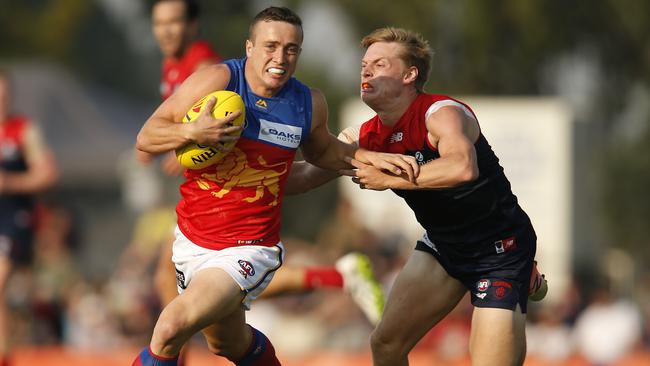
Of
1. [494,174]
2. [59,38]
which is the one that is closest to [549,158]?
[494,174]

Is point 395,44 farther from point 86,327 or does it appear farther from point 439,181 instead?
point 86,327

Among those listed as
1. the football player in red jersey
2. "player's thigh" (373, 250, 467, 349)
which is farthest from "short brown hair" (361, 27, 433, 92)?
"player's thigh" (373, 250, 467, 349)

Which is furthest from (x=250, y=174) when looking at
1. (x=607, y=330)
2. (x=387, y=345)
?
(x=607, y=330)

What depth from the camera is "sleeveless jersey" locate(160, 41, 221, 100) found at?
9047mm

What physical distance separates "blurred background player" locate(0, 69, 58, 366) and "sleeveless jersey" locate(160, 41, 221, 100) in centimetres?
159

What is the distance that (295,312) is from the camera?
1708 cm

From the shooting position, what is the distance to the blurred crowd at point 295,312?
15.3 meters

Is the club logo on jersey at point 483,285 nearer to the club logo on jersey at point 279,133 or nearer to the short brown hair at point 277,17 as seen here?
the club logo on jersey at point 279,133

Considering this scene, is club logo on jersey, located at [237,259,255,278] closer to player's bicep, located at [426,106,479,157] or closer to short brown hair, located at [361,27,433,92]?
player's bicep, located at [426,106,479,157]

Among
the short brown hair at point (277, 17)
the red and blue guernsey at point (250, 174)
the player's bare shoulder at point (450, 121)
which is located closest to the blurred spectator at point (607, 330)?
the player's bare shoulder at point (450, 121)

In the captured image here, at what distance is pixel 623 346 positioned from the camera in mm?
15250

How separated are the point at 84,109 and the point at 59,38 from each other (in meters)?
18.3

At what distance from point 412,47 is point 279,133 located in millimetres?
937

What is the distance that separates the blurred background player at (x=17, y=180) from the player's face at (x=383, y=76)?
3.80m
